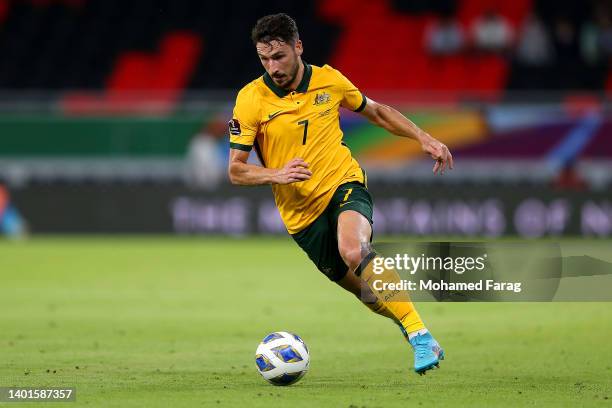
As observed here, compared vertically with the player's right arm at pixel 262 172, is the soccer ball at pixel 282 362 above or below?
below

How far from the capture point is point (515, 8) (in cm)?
2642

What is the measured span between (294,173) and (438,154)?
3.66 feet

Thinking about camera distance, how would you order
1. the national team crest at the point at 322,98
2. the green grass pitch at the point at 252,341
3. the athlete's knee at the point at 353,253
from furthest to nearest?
the national team crest at the point at 322,98, the athlete's knee at the point at 353,253, the green grass pitch at the point at 252,341

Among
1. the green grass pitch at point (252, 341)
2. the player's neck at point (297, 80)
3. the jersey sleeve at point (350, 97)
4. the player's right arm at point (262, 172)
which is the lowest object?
the green grass pitch at point (252, 341)

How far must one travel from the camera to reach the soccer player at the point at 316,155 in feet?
23.9

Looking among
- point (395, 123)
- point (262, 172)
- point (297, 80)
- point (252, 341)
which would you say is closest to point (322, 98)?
point (297, 80)

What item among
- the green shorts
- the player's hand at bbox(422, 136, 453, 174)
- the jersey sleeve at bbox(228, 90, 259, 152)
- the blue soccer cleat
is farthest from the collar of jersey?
the blue soccer cleat

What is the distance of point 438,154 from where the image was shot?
301 inches

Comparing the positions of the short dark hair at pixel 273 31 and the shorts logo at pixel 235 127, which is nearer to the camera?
the short dark hair at pixel 273 31

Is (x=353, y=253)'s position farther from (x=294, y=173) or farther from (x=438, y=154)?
(x=438, y=154)

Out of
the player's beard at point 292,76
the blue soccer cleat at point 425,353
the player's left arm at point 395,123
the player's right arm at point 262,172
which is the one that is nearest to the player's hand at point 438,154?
the player's left arm at point 395,123

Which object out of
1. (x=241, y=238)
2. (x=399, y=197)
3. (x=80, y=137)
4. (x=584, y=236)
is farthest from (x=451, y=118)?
(x=80, y=137)

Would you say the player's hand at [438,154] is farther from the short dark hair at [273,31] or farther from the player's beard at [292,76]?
the short dark hair at [273,31]

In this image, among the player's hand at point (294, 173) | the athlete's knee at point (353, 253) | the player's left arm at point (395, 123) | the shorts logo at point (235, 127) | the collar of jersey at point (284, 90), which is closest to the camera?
the player's hand at point (294, 173)
